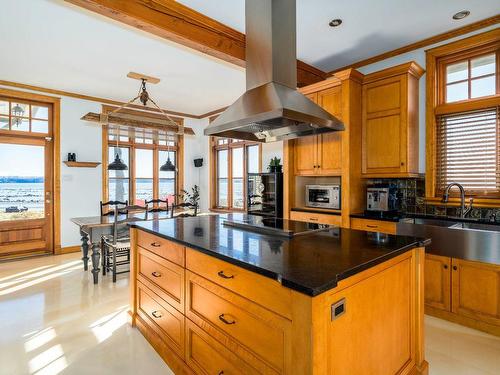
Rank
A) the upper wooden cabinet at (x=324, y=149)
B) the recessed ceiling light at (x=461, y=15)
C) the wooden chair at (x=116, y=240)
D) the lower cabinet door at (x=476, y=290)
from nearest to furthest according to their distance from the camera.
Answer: the lower cabinet door at (x=476, y=290) < the recessed ceiling light at (x=461, y=15) < the upper wooden cabinet at (x=324, y=149) < the wooden chair at (x=116, y=240)

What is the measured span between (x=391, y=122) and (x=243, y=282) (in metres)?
2.77

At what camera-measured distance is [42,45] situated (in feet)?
11.3

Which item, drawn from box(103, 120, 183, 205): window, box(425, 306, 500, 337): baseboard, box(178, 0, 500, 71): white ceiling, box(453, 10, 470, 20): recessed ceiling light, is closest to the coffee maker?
box(425, 306, 500, 337): baseboard

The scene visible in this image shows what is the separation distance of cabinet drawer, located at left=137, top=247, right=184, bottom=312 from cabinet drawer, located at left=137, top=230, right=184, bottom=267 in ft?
0.12

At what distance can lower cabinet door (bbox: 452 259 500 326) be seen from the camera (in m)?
2.42

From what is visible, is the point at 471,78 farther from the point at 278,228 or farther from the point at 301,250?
the point at 301,250

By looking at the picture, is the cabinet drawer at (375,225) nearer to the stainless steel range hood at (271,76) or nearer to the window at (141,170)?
the stainless steel range hood at (271,76)

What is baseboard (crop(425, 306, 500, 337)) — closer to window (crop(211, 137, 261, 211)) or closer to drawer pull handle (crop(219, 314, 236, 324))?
drawer pull handle (crop(219, 314, 236, 324))

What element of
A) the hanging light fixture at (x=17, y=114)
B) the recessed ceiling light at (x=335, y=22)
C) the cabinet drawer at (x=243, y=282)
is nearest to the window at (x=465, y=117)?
the recessed ceiling light at (x=335, y=22)

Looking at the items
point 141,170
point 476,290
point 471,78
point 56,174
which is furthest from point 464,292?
point 56,174

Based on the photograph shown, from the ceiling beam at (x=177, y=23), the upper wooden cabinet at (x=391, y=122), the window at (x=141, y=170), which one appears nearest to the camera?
the ceiling beam at (x=177, y=23)

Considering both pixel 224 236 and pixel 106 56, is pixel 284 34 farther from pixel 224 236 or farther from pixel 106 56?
pixel 106 56

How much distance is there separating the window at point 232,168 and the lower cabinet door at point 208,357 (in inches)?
161

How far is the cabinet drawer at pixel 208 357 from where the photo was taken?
1.44 meters
